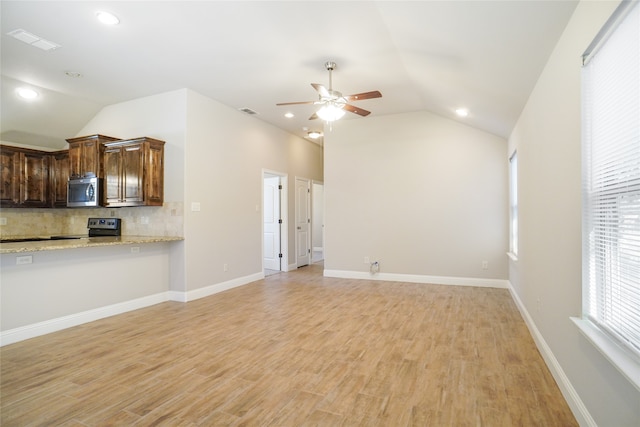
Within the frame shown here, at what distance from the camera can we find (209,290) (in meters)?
5.10

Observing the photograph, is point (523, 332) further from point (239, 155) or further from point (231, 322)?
point (239, 155)

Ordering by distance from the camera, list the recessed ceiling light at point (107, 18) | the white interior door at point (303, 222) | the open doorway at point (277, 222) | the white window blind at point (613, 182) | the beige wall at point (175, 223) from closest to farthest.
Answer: the white window blind at point (613, 182)
the recessed ceiling light at point (107, 18)
the beige wall at point (175, 223)
the open doorway at point (277, 222)
the white interior door at point (303, 222)

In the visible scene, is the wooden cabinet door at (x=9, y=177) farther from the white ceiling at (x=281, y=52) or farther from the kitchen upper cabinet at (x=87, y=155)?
the kitchen upper cabinet at (x=87, y=155)

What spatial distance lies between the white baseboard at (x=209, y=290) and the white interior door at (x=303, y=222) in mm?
1799

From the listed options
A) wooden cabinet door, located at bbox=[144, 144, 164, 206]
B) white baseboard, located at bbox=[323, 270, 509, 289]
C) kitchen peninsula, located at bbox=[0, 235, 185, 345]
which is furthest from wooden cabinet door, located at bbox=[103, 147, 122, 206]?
white baseboard, located at bbox=[323, 270, 509, 289]

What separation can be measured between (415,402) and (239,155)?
479cm

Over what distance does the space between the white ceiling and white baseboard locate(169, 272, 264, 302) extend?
3.03 metres

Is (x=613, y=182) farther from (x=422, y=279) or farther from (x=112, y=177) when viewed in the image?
(x=112, y=177)

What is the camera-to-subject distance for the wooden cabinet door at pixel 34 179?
5523 millimetres

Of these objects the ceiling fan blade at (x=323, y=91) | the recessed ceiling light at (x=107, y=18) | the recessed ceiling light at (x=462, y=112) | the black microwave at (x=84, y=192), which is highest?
the recessed ceiling light at (x=107, y=18)

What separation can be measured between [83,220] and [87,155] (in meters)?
1.60

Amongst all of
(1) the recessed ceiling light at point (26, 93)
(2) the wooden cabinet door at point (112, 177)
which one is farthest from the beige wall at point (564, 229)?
(1) the recessed ceiling light at point (26, 93)

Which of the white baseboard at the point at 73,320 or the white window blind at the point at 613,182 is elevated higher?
the white window blind at the point at 613,182

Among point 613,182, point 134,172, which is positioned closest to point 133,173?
point 134,172
